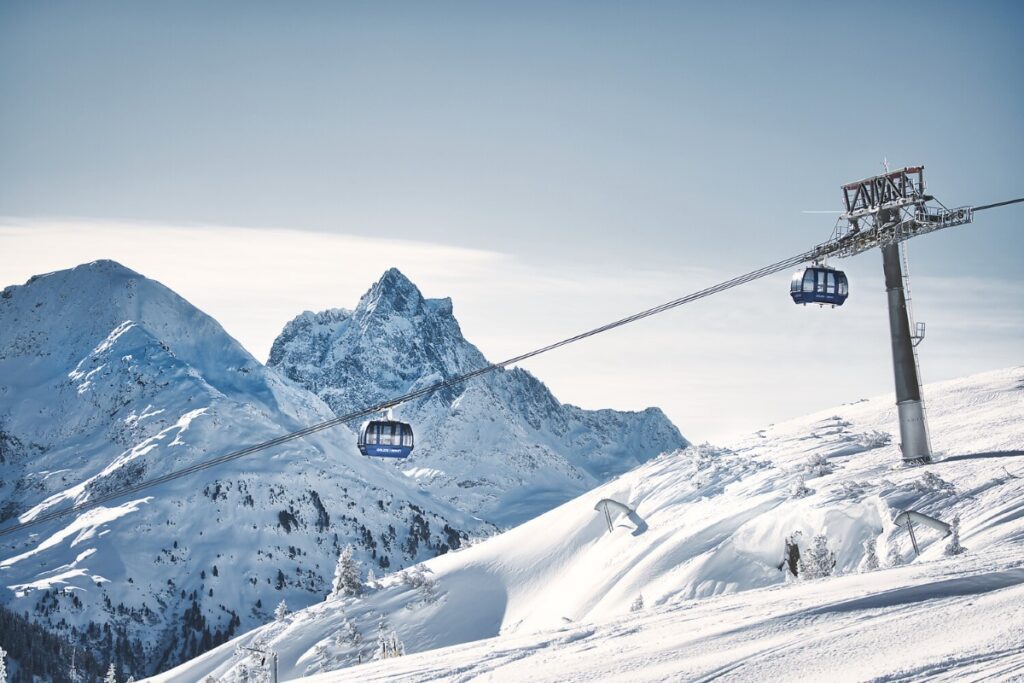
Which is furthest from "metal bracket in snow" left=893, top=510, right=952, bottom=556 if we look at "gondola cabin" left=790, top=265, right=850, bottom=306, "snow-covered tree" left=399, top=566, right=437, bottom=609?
"snow-covered tree" left=399, top=566, right=437, bottom=609

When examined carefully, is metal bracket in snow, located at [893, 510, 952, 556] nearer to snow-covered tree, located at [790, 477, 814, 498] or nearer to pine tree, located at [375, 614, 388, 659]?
snow-covered tree, located at [790, 477, 814, 498]

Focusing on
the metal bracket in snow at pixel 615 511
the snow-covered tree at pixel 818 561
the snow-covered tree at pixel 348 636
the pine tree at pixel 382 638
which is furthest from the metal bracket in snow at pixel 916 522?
the snow-covered tree at pixel 348 636

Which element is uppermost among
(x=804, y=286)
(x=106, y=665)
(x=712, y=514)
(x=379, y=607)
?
(x=804, y=286)

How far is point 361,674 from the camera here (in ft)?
90.2

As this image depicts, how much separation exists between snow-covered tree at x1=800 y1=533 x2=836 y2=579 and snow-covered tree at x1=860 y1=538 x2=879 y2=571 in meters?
1.23

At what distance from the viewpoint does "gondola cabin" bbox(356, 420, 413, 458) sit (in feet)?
109

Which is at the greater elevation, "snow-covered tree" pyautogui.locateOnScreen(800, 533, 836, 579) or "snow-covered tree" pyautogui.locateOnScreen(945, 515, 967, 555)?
"snow-covered tree" pyautogui.locateOnScreen(945, 515, 967, 555)

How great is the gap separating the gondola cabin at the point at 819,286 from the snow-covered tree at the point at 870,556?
37.5 ft

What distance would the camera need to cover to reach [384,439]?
109 feet

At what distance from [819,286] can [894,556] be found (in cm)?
1310

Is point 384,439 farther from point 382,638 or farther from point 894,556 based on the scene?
point 382,638

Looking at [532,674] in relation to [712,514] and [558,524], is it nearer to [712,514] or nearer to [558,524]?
[712,514]

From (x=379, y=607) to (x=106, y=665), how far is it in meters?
138

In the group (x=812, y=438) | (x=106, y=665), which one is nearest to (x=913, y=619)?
(x=812, y=438)
